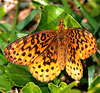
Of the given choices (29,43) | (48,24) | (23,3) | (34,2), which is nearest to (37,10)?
(34,2)

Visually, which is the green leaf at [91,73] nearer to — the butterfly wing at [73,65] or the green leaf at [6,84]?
the butterfly wing at [73,65]

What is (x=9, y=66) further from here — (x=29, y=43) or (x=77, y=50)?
(x=77, y=50)

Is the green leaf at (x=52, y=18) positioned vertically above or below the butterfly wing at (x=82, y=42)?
above

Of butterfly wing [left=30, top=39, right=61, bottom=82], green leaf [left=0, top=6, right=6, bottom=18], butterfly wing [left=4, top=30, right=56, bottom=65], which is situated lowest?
butterfly wing [left=30, top=39, right=61, bottom=82]

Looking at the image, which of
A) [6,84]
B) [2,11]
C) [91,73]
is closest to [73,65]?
[91,73]

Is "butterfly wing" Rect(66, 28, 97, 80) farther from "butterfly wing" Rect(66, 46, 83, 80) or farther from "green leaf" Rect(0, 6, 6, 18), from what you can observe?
"green leaf" Rect(0, 6, 6, 18)

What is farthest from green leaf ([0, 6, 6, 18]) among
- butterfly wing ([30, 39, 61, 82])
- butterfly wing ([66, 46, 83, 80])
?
butterfly wing ([66, 46, 83, 80])

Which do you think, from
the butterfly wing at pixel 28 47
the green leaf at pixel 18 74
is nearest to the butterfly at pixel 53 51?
the butterfly wing at pixel 28 47
